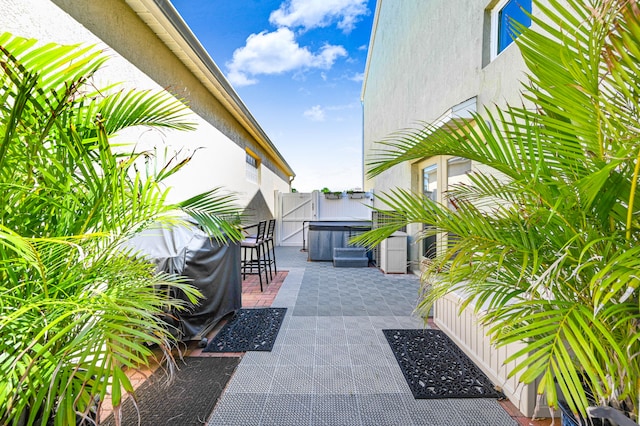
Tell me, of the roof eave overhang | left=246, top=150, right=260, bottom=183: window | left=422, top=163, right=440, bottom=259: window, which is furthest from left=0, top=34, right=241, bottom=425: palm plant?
left=246, top=150, right=260, bottom=183: window

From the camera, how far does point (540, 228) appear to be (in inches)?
43.8

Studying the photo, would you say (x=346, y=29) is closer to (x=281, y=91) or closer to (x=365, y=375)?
(x=281, y=91)

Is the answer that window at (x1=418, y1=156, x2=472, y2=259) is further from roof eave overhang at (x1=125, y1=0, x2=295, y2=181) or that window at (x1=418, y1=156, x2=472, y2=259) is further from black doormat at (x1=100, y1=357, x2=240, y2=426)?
roof eave overhang at (x1=125, y1=0, x2=295, y2=181)

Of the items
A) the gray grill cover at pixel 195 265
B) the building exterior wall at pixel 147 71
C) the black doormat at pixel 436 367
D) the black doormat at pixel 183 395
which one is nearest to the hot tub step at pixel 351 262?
the building exterior wall at pixel 147 71

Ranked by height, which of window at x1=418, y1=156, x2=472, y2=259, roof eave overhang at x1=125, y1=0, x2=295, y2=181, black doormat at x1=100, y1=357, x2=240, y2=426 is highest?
roof eave overhang at x1=125, y1=0, x2=295, y2=181

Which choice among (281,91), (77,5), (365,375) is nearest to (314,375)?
(365,375)

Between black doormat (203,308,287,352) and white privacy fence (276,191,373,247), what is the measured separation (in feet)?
22.2

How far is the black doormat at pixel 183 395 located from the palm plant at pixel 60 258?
0.88 m

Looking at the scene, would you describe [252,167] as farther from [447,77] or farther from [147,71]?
[447,77]

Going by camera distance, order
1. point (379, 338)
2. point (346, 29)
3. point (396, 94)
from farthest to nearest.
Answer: point (346, 29) → point (396, 94) → point (379, 338)

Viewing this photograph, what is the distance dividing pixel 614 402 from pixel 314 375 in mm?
1838

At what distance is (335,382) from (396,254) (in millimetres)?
3991

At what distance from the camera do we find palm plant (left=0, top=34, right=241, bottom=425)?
833 millimetres

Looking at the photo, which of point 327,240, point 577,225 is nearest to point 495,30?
point 577,225
